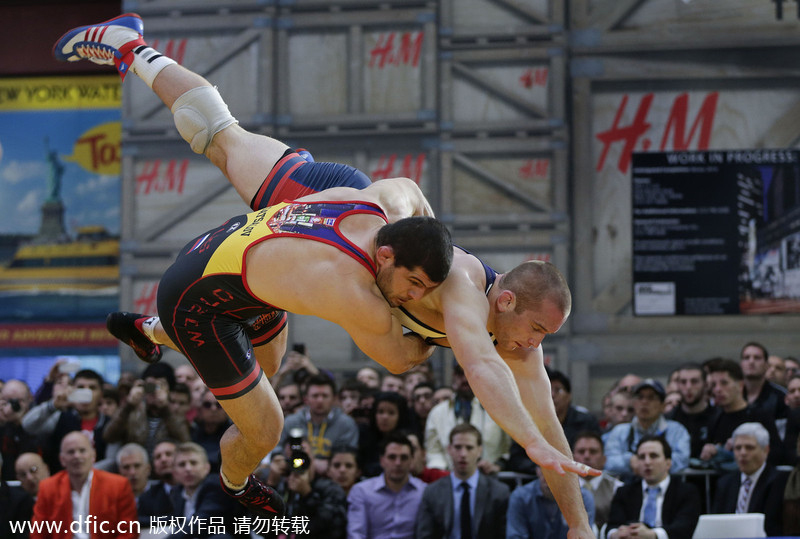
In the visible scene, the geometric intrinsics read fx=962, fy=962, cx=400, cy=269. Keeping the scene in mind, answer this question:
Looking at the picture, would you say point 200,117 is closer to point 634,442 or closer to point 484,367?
point 484,367

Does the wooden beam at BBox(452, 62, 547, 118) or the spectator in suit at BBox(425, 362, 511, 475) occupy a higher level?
the wooden beam at BBox(452, 62, 547, 118)

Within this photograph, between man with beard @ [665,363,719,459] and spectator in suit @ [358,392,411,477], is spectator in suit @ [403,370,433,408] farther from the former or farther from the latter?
man with beard @ [665,363,719,459]

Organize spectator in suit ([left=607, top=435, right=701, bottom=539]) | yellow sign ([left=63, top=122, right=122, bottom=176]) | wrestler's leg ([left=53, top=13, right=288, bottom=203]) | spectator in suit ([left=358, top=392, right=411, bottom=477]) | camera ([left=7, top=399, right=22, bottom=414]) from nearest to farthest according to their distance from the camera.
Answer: wrestler's leg ([left=53, top=13, right=288, bottom=203]), spectator in suit ([left=607, top=435, right=701, bottom=539]), spectator in suit ([left=358, top=392, right=411, bottom=477]), camera ([left=7, top=399, right=22, bottom=414]), yellow sign ([left=63, top=122, right=122, bottom=176])

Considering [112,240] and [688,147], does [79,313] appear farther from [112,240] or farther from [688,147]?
[688,147]

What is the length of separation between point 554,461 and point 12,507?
4.42 metres

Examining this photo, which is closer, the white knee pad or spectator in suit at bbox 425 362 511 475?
the white knee pad

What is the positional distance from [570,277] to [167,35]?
491cm

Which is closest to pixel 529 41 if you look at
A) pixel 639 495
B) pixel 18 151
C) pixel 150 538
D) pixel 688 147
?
pixel 688 147

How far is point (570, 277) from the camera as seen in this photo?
31.7 ft

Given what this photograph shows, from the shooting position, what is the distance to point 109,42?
16.4ft

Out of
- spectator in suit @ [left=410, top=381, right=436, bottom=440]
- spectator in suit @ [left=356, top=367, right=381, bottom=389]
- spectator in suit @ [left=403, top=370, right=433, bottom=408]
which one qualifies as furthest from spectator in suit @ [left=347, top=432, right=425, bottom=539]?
spectator in suit @ [left=356, top=367, right=381, bottom=389]

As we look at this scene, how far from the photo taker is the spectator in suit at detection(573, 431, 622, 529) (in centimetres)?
589

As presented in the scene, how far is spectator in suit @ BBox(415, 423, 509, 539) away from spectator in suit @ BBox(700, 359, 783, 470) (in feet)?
4.82

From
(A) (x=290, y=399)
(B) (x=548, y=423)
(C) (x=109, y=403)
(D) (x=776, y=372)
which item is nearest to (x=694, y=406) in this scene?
(D) (x=776, y=372)
